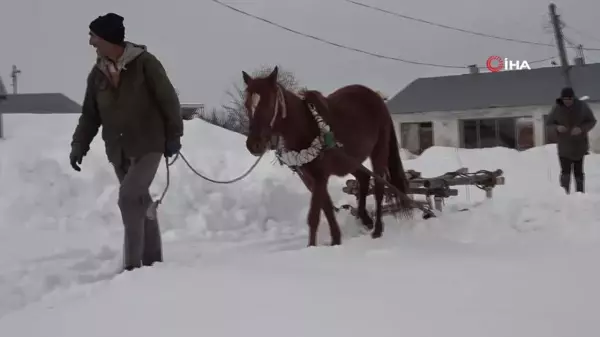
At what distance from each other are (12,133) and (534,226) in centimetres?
859

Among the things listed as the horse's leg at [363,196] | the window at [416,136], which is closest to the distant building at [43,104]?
the window at [416,136]

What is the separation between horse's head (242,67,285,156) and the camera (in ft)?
17.2

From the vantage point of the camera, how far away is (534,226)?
6.74m

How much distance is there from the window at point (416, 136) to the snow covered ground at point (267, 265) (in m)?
25.6

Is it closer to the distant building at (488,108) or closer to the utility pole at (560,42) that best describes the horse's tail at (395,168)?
the distant building at (488,108)

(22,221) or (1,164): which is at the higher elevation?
(1,164)

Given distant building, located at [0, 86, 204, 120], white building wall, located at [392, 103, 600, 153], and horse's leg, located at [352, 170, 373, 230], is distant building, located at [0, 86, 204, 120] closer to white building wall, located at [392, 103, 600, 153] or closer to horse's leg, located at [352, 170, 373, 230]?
white building wall, located at [392, 103, 600, 153]

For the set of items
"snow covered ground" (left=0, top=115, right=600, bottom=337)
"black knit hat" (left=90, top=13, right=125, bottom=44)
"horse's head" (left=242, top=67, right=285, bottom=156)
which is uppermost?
"black knit hat" (left=90, top=13, right=125, bottom=44)

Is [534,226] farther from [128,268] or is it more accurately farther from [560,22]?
[560,22]

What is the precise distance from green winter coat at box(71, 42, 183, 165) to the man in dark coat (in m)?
7.03

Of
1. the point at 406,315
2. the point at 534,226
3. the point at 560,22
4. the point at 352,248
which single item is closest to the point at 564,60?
the point at 560,22

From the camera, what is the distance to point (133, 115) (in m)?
4.66

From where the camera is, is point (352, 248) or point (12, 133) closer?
point (352, 248)

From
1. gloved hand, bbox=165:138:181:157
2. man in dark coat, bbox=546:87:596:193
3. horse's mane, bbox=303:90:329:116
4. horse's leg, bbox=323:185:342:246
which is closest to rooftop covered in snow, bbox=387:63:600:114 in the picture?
man in dark coat, bbox=546:87:596:193
